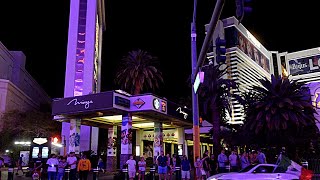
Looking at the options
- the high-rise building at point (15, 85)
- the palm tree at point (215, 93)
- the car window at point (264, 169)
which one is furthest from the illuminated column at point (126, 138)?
the high-rise building at point (15, 85)

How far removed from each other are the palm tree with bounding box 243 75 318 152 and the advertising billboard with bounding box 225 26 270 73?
83.0 meters

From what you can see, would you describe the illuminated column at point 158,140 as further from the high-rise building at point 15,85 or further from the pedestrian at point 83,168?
the high-rise building at point 15,85

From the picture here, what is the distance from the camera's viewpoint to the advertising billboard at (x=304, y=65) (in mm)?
148250

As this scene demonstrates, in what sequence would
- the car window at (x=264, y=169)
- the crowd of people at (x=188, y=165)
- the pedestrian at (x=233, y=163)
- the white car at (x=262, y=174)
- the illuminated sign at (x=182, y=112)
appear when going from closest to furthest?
the white car at (x=262, y=174) < the car window at (x=264, y=169) < the crowd of people at (x=188, y=165) < the pedestrian at (x=233, y=163) < the illuminated sign at (x=182, y=112)

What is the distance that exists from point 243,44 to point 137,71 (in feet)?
276

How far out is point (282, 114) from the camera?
28344 millimetres

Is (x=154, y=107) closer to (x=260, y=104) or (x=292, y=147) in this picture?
(x=260, y=104)

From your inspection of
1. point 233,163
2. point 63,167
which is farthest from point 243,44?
point 63,167

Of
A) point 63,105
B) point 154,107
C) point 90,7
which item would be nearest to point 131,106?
point 154,107

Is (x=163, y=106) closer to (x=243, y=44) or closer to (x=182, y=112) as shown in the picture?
(x=182, y=112)

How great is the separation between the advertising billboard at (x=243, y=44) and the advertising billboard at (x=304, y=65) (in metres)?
23.7

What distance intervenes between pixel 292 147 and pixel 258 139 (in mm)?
3377

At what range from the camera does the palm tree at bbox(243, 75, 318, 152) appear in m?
28.4

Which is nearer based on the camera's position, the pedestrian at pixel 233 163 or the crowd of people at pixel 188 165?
the crowd of people at pixel 188 165
